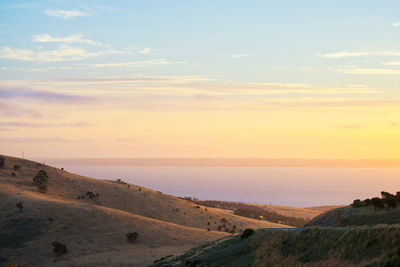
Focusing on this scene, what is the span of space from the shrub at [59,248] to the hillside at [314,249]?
1567 cm

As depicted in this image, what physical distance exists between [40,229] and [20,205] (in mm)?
7051

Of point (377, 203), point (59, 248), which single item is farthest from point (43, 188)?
point (377, 203)

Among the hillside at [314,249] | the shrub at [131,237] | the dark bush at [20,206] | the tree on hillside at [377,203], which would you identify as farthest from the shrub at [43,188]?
the tree on hillside at [377,203]

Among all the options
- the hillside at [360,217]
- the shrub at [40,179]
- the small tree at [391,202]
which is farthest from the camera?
the shrub at [40,179]

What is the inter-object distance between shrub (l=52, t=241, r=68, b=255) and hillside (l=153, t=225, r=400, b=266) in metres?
15.7

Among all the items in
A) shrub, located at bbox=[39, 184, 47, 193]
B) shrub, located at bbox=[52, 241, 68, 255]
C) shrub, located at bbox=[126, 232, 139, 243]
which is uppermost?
shrub, located at bbox=[39, 184, 47, 193]

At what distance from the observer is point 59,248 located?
1542 inches

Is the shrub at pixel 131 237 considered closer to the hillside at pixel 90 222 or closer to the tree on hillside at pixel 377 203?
the hillside at pixel 90 222

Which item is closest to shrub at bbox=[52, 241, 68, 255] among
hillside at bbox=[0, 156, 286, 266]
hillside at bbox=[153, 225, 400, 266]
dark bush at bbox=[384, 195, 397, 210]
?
hillside at bbox=[0, 156, 286, 266]

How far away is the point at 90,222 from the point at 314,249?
3305 cm

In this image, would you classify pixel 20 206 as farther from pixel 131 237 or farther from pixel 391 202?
pixel 391 202

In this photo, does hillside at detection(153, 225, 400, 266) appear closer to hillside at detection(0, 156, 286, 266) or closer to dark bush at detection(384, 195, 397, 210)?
dark bush at detection(384, 195, 397, 210)

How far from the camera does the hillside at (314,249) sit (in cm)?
1831

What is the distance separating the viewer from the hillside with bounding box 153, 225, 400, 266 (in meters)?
18.3
